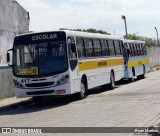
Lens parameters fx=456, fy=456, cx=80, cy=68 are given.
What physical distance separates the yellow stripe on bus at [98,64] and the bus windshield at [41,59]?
1.62 m

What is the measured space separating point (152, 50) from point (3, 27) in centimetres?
2790

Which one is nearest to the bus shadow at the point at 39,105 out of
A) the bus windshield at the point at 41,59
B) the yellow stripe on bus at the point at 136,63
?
the bus windshield at the point at 41,59

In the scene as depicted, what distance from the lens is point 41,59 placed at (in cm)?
1756

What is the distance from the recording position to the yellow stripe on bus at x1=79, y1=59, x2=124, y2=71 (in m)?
19.3

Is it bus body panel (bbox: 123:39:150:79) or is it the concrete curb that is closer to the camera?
the concrete curb

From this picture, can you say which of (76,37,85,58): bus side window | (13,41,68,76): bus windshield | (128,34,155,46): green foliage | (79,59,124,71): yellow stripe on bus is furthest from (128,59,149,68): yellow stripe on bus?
(128,34,155,46): green foliage

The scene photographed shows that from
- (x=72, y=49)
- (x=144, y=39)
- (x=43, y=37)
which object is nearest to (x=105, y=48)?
(x=72, y=49)

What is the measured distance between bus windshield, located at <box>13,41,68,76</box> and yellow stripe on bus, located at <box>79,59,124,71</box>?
1618 mm

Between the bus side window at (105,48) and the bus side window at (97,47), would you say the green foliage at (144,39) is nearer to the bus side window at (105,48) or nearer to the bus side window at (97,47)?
the bus side window at (105,48)

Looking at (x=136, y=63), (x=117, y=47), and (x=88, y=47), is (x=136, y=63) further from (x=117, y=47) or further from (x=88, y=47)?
(x=88, y=47)

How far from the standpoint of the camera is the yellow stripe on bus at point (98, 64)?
19297mm

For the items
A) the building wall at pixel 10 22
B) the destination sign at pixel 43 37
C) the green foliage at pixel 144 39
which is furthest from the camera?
the green foliage at pixel 144 39

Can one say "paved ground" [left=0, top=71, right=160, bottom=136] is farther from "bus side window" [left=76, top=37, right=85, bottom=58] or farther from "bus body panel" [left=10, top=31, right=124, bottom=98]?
"bus side window" [left=76, top=37, right=85, bottom=58]

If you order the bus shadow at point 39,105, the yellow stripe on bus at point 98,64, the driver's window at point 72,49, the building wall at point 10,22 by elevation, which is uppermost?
the building wall at point 10,22
